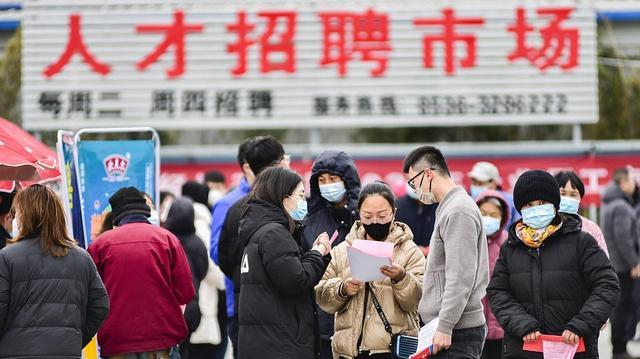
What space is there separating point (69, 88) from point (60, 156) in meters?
6.75

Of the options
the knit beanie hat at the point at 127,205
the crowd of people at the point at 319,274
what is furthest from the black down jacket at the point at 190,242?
the knit beanie hat at the point at 127,205

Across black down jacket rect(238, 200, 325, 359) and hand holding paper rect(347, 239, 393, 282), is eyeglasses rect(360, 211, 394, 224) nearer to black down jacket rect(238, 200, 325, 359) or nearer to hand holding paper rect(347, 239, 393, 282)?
hand holding paper rect(347, 239, 393, 282)

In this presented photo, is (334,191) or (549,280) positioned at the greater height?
(334,191)

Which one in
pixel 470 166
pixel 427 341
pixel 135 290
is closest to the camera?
pixel 427 341

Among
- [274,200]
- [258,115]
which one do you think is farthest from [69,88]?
[274,200]

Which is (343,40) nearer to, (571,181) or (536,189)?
(571,181)

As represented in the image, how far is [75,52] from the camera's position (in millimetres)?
14656

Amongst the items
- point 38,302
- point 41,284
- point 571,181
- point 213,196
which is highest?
point 571,181

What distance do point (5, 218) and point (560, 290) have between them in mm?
3891

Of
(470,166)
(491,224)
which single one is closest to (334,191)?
(491,224)

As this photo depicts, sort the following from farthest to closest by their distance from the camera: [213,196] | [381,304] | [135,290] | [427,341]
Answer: [213,196], [135,290], [381,304], [427,341]

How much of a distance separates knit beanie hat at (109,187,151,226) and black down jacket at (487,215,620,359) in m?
2.58

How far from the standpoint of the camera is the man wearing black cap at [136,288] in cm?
698

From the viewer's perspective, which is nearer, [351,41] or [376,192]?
[376,192]
